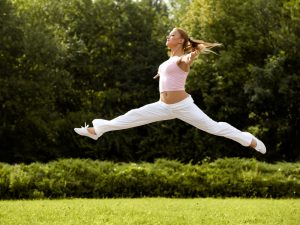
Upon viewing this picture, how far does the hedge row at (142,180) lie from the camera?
1513 cm

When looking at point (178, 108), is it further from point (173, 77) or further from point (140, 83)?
point (140, 83)

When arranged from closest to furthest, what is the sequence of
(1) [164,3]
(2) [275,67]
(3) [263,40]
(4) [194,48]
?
(4) [194,48]
(2) [275,67]
(3) [263,40]
(1) [164,3]

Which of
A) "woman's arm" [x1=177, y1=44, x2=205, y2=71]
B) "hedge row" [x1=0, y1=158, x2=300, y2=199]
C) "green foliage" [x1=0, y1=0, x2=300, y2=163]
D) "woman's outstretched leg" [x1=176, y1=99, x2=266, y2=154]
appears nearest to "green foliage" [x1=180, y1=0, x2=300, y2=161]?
"green foliage" [x1=0, y1=0, x2=300, y2=163]

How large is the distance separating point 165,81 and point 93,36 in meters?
22.8

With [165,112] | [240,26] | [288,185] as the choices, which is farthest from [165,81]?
[240,26]

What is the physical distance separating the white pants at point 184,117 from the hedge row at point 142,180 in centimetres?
779

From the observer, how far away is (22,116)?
26781 mm

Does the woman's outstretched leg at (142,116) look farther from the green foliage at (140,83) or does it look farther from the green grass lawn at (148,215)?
the green foliage at (140,83)

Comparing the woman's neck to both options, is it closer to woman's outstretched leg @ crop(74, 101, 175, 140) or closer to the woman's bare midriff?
the woman's bare midriff

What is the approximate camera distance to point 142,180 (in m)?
16.0

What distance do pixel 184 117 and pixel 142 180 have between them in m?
8.54

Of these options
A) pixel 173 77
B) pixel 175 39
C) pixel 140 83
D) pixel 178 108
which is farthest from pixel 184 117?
pixel 140 83

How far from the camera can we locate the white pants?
7578 mm

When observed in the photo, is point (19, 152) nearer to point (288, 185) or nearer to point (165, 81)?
point (288, 185)
